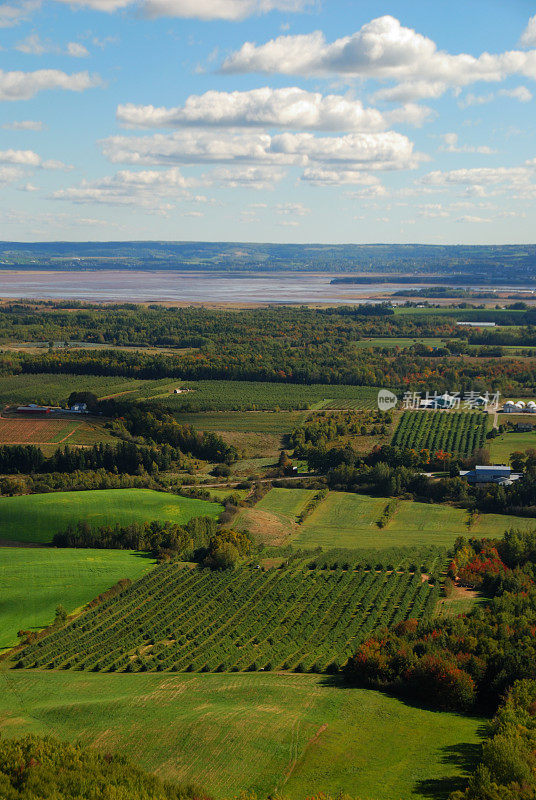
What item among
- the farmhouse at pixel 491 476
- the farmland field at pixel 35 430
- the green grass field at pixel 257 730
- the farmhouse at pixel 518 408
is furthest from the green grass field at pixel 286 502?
the farmhouse at pixel 518 408

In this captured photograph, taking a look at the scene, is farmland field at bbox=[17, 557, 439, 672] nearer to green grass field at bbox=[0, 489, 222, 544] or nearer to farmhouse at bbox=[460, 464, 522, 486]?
green grass field at bbox=[0, 489, 222, 544]

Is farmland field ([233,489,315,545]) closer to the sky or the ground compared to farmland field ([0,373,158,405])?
closer to the ground

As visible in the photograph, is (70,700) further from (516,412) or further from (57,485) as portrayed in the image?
(516,412)

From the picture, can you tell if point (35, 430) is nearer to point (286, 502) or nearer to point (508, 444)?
point (286, 502)

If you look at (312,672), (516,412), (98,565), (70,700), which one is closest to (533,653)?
(312,672)

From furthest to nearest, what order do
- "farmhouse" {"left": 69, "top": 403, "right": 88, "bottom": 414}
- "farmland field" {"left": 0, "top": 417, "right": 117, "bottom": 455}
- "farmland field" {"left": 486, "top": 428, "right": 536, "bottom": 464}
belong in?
1. "farmhouse" {"left": 69, "top": 403, "right": 88, "bottom": 414}
2. "farmland field" {"left": 0, "top": 417, "right": 117, "bottom": 455}
3. "farmland field" {"left": 486, "top": 428, "right": 536, "bottom": 464}

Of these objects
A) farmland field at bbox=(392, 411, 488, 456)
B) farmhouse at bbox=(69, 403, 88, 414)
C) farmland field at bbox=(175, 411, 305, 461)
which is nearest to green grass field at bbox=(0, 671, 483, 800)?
farmland field at bbox=(392, 411, 488, 456)
